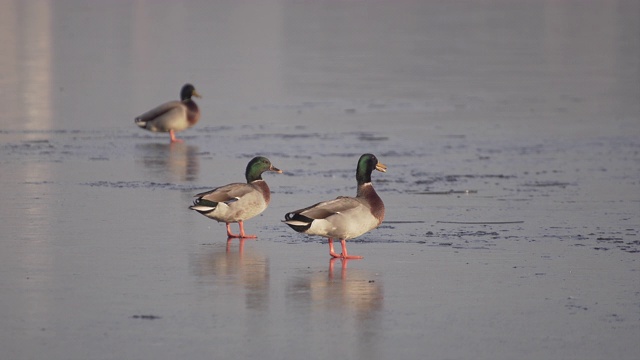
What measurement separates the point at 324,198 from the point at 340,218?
2.93m

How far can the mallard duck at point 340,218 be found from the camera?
930 cm

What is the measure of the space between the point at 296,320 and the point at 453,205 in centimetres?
455

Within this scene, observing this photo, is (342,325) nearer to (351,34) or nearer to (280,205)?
(280,205)

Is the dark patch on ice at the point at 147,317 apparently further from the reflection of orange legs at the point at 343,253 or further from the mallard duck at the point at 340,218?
the reflection of orange legs at the point at 343,253

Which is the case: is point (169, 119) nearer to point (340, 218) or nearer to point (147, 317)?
point (340, 218)

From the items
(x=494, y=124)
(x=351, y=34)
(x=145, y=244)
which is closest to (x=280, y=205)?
(x=145, y=244)

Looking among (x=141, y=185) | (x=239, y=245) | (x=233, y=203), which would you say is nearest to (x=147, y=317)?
(x=239, y=245)

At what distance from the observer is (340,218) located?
30.8 ft

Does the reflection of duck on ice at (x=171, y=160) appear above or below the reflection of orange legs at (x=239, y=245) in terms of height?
above

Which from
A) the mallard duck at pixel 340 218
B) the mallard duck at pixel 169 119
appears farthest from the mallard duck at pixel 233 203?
the mallard duck at pixel 169 119

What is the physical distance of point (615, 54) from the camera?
3098 centimetres

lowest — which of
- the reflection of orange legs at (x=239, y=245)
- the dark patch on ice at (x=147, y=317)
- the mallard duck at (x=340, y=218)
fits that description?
the dark patch on ice at (x=147, y=317)

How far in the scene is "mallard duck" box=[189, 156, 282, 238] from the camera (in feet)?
33.4

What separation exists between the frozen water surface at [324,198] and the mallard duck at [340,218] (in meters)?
0.21
